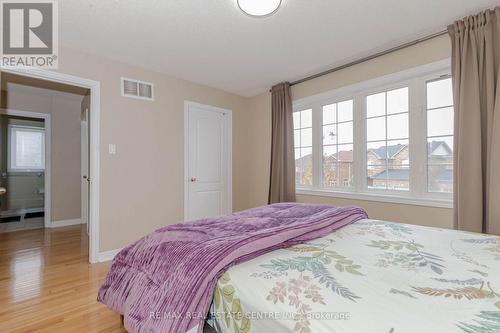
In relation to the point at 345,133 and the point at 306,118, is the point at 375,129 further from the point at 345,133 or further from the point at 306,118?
the point at 306,118

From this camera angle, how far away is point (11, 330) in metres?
1.58

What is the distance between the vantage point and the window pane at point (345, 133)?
3.07m

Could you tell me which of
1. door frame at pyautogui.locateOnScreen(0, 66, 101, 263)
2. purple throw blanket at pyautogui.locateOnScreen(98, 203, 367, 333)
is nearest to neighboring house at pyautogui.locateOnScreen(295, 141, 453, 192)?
purple throw blanket at pyautogui.locateOnScreen(98, 203, 367, 333)

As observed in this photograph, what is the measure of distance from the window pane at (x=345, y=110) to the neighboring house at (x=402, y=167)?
54 cm

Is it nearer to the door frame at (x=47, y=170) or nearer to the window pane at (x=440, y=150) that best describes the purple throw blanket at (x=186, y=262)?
the window pane at (x=440, y=150)

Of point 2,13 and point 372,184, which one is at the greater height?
point 2,13

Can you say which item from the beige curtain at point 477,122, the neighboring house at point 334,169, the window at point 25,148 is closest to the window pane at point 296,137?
the neighboring house at point 334,169

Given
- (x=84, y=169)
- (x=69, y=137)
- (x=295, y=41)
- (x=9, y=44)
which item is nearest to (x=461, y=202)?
(x=295, y=41)

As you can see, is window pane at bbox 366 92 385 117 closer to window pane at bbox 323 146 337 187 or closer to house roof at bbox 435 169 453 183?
window pane at bbox 323 146 337 187

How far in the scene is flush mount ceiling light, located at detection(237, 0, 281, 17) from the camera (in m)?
1.81

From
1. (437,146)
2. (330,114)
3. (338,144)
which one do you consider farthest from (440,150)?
(330,114)

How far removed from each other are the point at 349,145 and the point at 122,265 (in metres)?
2.76

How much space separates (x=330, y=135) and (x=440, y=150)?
4.05ft

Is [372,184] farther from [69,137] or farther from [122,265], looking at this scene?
[69,137]
